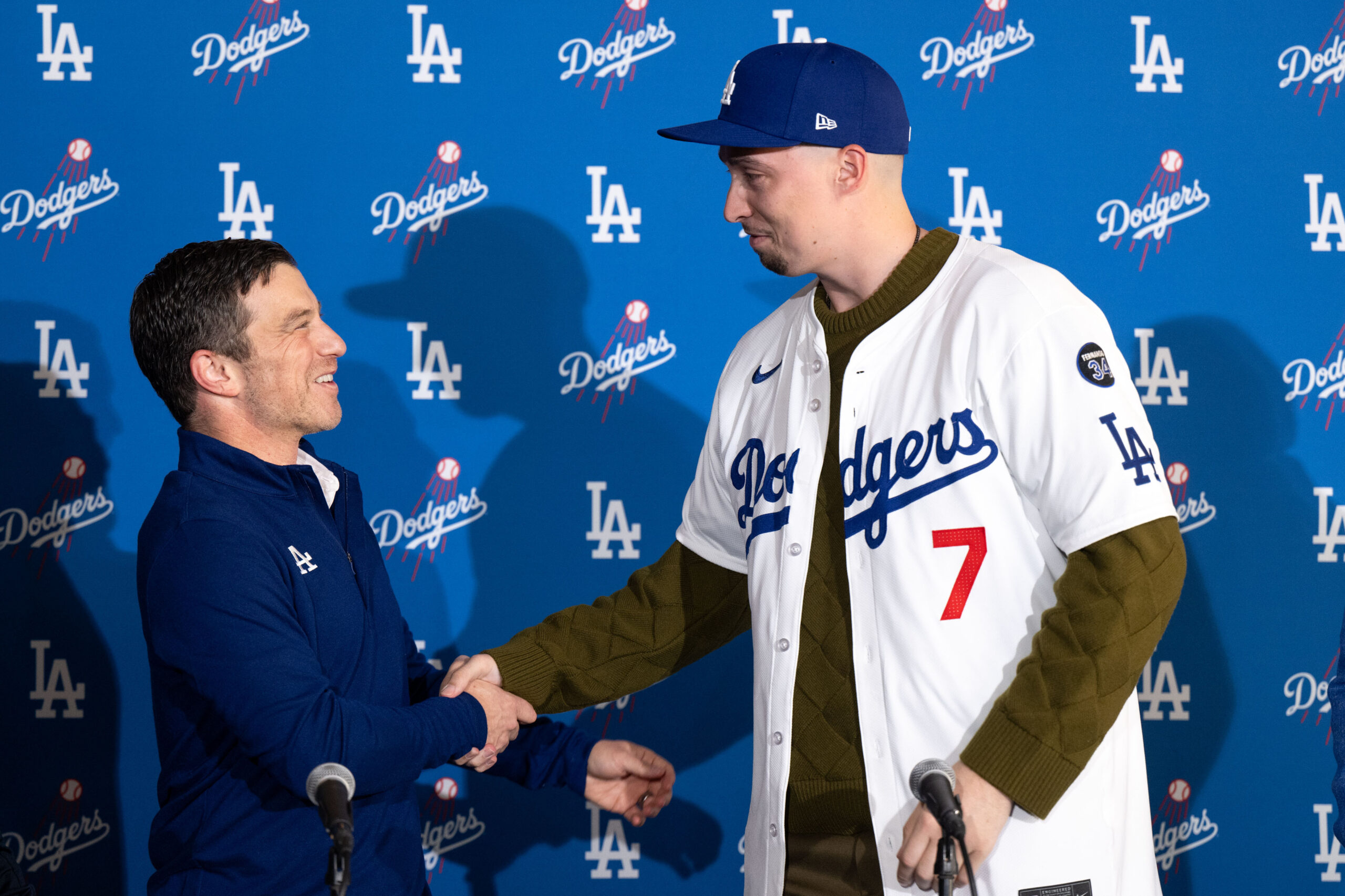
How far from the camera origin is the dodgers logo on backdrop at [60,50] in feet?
8.46

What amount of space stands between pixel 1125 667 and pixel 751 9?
1.82 meters

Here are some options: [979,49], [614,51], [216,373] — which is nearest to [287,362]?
[216,373]

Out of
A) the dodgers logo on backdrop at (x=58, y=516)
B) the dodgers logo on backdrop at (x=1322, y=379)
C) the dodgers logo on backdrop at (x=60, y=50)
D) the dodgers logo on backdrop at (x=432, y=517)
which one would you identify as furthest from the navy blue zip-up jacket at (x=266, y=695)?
the dodgers logo on backdrop at (x=1322, y=379)

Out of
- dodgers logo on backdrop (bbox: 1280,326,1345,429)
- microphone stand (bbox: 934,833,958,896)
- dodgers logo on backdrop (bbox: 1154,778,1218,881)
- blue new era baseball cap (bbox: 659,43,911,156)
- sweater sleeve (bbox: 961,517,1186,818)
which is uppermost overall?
blue new era baseball cap (bbox: 659,43,911,156)

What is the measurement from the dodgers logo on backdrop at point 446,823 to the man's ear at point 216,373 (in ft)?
4.23

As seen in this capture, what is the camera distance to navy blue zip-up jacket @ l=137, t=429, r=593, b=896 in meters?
1.46

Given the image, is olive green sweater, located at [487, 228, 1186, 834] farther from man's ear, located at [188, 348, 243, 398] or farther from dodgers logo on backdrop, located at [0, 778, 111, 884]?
dodgers logo on backdrop, located at [0, 778, 111, 884]

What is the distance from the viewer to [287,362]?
1.71 meters

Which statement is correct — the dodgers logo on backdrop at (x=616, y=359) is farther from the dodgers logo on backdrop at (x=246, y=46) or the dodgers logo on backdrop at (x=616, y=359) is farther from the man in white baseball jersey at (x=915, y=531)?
the dodgers logo on backdrop at (x=246, y=46)

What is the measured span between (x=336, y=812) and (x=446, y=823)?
1635mm

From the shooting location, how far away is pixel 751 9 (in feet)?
8.66

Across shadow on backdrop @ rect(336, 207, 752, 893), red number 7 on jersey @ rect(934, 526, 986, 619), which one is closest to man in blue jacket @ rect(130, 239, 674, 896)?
red number 7 on jersey @ rect(934, 526, 986, 619)

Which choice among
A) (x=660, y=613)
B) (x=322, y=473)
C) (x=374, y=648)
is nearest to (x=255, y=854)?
(x=374, y=648)

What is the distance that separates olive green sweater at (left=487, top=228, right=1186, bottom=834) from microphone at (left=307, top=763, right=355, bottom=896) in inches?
27.6
